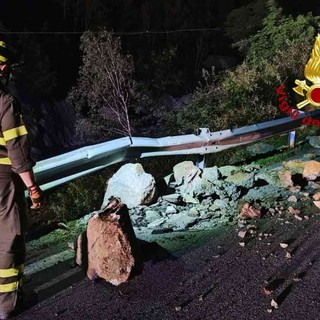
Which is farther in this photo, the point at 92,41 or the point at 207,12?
the point at 207,12

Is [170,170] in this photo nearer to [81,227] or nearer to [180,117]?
[81,227]

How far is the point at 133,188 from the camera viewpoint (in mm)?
4133

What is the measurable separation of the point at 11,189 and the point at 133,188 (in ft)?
5.20

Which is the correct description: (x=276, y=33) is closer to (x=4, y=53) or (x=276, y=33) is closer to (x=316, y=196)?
(x=316, y=196)

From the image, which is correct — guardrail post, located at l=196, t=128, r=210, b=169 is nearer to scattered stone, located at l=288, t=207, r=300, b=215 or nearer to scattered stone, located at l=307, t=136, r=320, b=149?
scattered stone, located at l=288, t=207, r=300, b=215

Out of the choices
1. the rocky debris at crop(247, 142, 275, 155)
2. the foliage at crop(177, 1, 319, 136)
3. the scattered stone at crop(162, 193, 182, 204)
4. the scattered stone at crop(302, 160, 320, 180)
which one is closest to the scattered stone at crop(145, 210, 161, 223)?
the scattered stone at crop(162, 193, 182, 204)

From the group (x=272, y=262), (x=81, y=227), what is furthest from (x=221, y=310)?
(x=81, y=227)

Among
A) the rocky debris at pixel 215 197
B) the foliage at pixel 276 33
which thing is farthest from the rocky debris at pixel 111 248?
the foliage at pixel 276 33

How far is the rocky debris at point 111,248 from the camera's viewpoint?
286 centimetres

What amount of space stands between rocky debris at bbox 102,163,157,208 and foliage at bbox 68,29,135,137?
8166mm

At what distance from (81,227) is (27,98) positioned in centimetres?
1124

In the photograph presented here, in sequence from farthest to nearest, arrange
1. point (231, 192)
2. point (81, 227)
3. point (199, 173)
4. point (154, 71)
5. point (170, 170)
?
point (154, 71)
point (170, 170)
point (199, 173)
point (231, 192)
point (81, 227)

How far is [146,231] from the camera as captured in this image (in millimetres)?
3682

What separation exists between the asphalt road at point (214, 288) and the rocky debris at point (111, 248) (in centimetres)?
8
